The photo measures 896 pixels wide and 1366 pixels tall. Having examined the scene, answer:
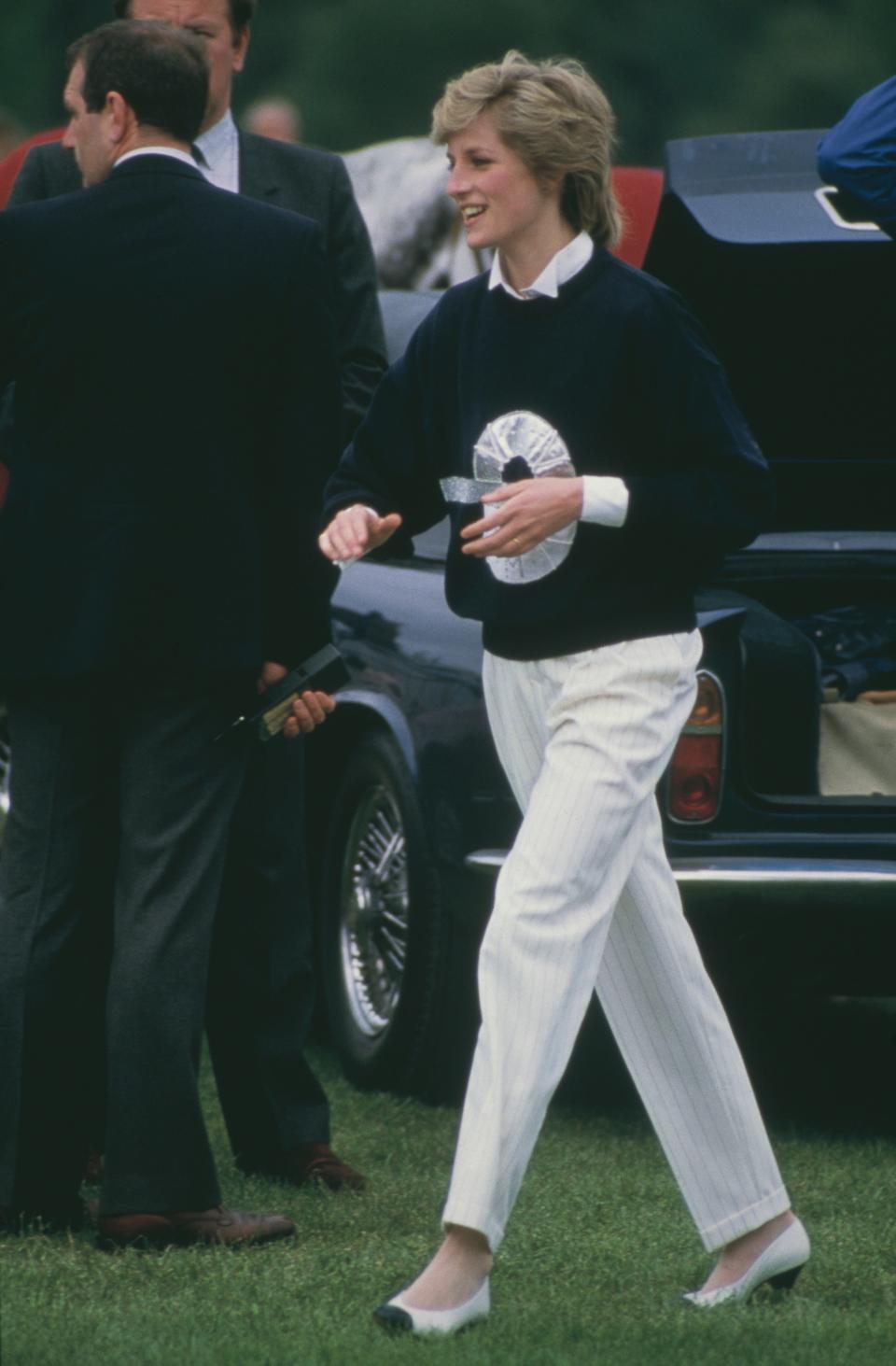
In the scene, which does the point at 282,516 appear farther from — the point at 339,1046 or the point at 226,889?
the point at 339,1046

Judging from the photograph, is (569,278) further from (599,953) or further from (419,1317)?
(419,1317)

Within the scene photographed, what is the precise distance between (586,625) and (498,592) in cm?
15

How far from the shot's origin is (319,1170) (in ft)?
17.4

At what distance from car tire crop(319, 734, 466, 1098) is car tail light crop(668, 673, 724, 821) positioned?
0.66 meters

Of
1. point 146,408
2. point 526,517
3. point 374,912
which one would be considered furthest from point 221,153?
point 526,517

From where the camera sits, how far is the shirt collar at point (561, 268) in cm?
433

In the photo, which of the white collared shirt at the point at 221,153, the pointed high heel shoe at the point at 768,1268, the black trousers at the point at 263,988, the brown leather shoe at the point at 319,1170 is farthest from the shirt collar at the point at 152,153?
the pointed high heel shoe at the point at 768,1268

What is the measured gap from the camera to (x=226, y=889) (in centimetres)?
536

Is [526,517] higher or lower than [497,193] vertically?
lower

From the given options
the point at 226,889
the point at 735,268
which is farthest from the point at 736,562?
the point at 226,889

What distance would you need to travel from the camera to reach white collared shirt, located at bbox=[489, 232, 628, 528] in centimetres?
417

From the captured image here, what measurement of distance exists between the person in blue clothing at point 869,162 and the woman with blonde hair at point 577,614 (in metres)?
1.76

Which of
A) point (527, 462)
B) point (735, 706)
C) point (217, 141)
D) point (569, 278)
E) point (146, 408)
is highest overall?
point (217, 141)

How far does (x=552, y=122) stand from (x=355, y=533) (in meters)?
0.67
